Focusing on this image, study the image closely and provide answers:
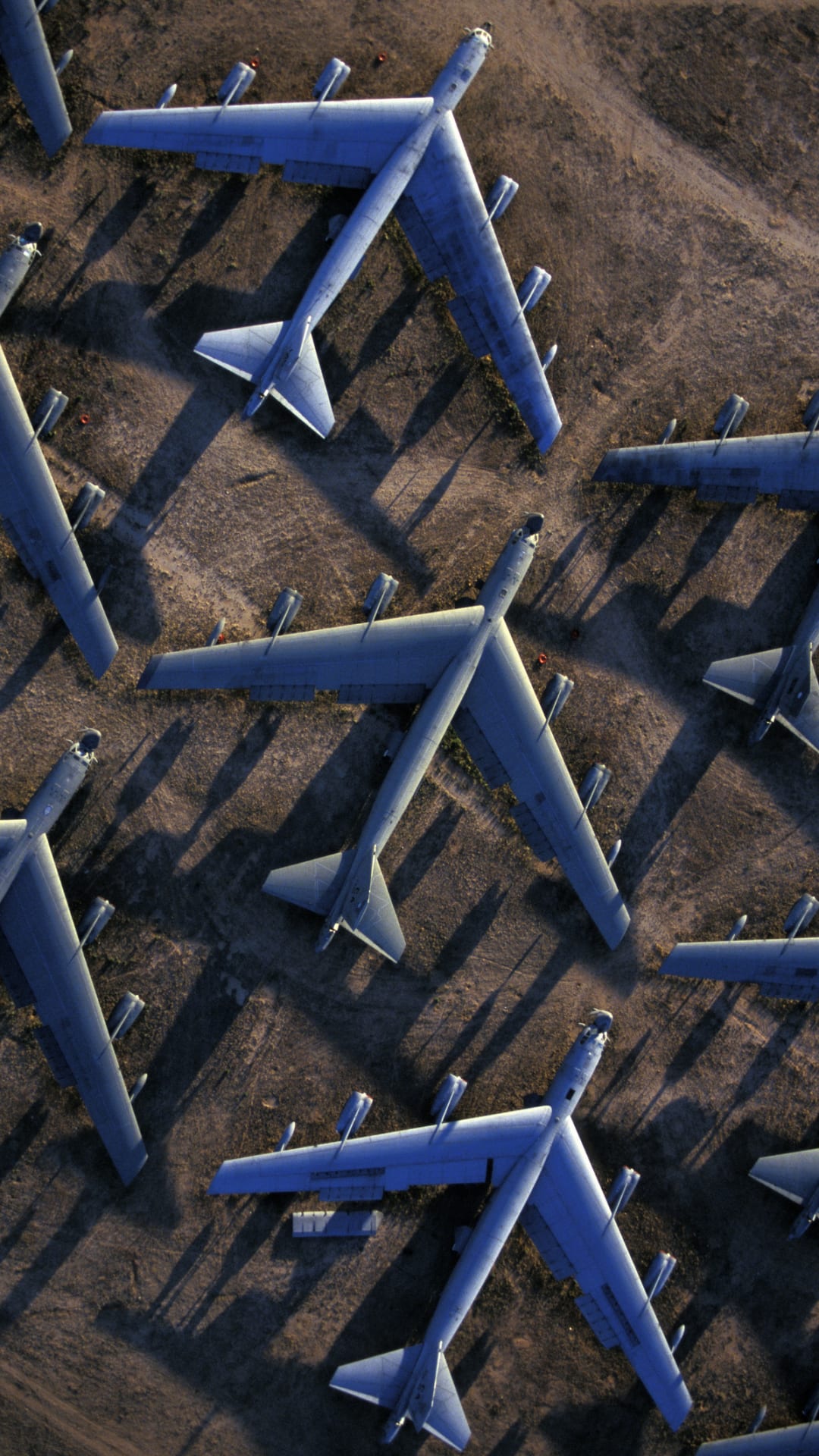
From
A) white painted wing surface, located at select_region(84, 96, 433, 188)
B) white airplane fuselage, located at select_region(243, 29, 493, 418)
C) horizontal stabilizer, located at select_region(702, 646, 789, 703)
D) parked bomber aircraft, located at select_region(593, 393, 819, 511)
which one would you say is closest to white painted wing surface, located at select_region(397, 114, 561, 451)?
white airplane fuselage, located at select_region(243, 29, 493, 418)

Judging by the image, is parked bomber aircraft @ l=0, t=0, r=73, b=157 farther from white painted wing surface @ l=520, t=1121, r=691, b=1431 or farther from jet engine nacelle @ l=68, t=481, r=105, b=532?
white painted wing surface @ l=520, t=1121, r=691, b=1431

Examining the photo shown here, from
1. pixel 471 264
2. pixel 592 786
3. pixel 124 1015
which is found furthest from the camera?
pixel 592 786

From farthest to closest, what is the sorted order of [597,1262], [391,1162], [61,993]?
1. [597,1262]
2. [391,1162]
3. [61,993]

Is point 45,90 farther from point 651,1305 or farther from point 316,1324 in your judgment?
point 651,1305

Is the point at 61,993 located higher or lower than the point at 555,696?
lower

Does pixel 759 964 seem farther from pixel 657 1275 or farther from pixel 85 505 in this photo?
pixel 85 505

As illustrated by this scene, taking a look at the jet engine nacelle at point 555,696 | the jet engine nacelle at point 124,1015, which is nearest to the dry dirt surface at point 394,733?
the jet engine nacelle at point 555,696

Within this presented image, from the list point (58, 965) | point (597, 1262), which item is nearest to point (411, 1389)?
point (597, 1262)
